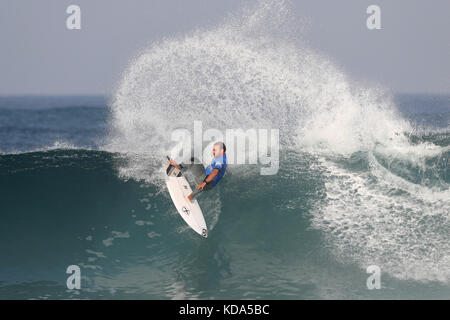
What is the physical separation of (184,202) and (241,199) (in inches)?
50.0

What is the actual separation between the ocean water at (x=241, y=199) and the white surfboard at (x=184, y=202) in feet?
0.93

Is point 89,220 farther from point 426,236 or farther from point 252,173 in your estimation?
point 426,236

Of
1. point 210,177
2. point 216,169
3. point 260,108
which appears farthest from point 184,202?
point 260,108

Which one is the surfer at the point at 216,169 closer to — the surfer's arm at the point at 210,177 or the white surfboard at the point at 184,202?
the surfer's arm at the point at 210,177

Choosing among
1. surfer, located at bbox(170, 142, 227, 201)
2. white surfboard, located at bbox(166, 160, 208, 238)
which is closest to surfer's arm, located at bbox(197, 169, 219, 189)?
surfer, located at bbox(170, 142, 227, 201)

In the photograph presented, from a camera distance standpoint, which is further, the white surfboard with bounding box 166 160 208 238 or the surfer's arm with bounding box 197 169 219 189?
the white surfboard with bounding box 166 160 208 238

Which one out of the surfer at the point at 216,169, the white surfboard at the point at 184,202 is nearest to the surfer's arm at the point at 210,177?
the surfer at the point at 216,169

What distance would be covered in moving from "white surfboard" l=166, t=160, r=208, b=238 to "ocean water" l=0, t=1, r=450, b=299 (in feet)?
0.93

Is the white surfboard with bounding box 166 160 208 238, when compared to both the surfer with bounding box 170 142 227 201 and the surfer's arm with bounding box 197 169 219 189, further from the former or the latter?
the surfer's arm with bounding box 197 169 219 189

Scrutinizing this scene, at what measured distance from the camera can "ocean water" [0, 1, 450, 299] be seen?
6543 mm

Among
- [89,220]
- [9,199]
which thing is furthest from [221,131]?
[9,199]

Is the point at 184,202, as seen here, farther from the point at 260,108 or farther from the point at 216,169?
the point at 260,108

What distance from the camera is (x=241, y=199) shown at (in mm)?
8406
